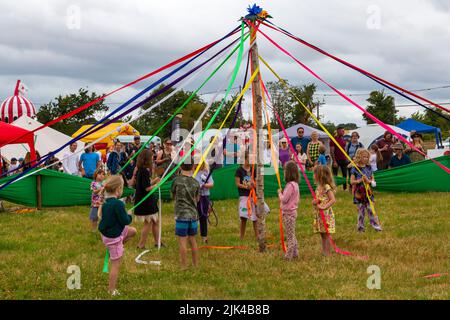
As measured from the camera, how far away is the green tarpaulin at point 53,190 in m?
10.9

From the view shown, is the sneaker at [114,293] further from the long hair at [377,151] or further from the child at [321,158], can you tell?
the long hair at [377,151]

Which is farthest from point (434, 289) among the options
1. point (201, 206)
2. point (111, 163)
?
point (111, 163)

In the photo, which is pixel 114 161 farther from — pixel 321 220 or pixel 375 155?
pixel 321 220

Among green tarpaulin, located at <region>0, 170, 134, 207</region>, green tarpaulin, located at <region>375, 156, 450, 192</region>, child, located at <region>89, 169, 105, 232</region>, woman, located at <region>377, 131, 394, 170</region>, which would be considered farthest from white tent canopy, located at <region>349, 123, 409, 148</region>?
child, located at <region>89, 169, 105, 232</region>

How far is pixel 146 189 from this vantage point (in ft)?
22.9

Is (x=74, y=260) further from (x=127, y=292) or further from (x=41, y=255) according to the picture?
(x=127, y=292)

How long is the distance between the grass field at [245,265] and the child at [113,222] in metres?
0.27

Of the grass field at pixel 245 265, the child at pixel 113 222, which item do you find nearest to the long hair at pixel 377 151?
the grass field at pixel 245 265

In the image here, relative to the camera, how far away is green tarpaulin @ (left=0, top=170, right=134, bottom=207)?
1091cm

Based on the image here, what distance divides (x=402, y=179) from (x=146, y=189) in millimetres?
7241

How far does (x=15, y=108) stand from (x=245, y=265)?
20.6m

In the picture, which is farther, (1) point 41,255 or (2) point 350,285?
(1) point 41,255

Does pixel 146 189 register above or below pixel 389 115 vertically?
below

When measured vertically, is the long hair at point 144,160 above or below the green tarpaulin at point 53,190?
above
